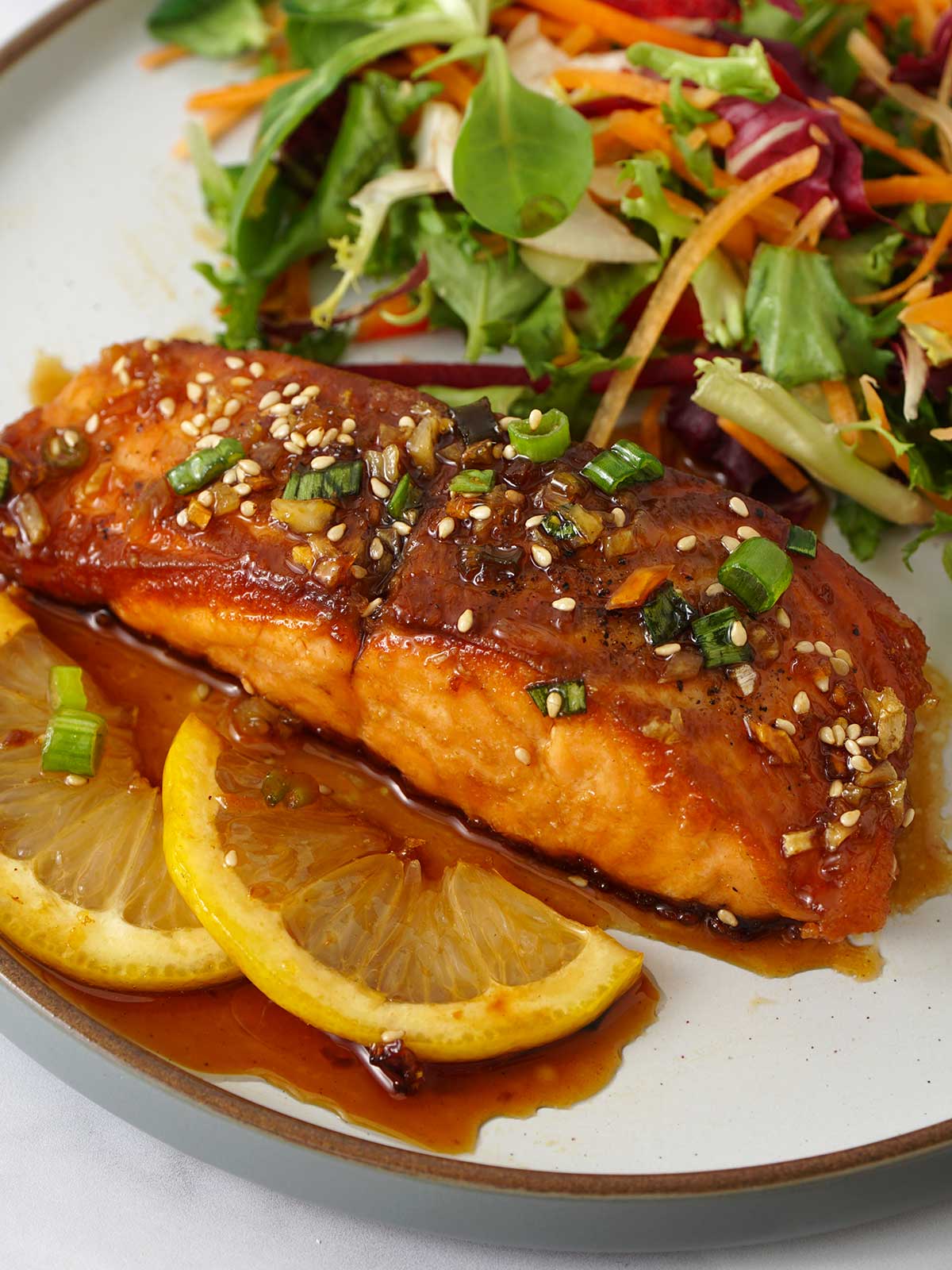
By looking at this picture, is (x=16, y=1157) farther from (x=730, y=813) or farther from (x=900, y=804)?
(x=900, y=804)

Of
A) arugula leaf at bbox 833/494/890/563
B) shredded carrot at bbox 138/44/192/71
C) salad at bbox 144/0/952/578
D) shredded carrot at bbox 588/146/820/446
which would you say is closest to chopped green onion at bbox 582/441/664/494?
salad at bbox 144/0/952/578

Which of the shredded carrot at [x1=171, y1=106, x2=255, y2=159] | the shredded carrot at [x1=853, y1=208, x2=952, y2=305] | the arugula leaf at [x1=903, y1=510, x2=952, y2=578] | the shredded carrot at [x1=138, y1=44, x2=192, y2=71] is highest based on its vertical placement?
the shredded carrot at [x1=138, y1=44, x2=192, y2=71]

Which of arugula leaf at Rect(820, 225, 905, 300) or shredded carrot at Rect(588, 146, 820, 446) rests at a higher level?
shredded carrot at Rect(588, 146, 820, 446)

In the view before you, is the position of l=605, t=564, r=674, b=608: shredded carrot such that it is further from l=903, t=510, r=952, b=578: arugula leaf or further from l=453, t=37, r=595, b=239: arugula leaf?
l=453, t=37, r=595, b=239: arugula leaf

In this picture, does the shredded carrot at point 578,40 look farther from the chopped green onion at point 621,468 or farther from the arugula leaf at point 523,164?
the chopped green onion at point 621,468

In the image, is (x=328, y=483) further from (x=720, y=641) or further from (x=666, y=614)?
(x=720, y=641)

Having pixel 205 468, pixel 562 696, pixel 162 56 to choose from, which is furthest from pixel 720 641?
pixel 162 56
